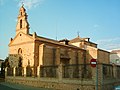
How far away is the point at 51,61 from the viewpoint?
32875 millimetres

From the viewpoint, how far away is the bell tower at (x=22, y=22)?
34.2 meters

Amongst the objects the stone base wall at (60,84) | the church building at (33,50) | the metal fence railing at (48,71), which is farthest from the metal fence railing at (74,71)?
the church building at (33,50)

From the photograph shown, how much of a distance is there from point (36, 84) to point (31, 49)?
868 cm

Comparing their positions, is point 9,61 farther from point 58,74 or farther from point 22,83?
point 58,74

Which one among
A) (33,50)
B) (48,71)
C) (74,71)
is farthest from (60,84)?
(33,50)

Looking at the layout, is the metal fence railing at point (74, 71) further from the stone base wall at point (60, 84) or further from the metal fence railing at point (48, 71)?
the metal fence railing at point (48, 71)

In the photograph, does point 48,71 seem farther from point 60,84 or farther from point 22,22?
point 22,22

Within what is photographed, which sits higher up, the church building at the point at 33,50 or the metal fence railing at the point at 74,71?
the church building at the point at 33,50

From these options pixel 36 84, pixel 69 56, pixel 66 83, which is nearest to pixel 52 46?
pixel 69 56

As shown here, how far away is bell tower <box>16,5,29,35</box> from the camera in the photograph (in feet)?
112

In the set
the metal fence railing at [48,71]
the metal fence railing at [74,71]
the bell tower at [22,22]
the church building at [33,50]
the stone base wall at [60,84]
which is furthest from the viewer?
the bell tower at [22,22]

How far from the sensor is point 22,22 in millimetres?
35219

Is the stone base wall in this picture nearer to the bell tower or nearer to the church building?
the church building

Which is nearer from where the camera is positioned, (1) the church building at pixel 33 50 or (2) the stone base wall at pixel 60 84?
(2) the stone base wall at pixel 60 84
